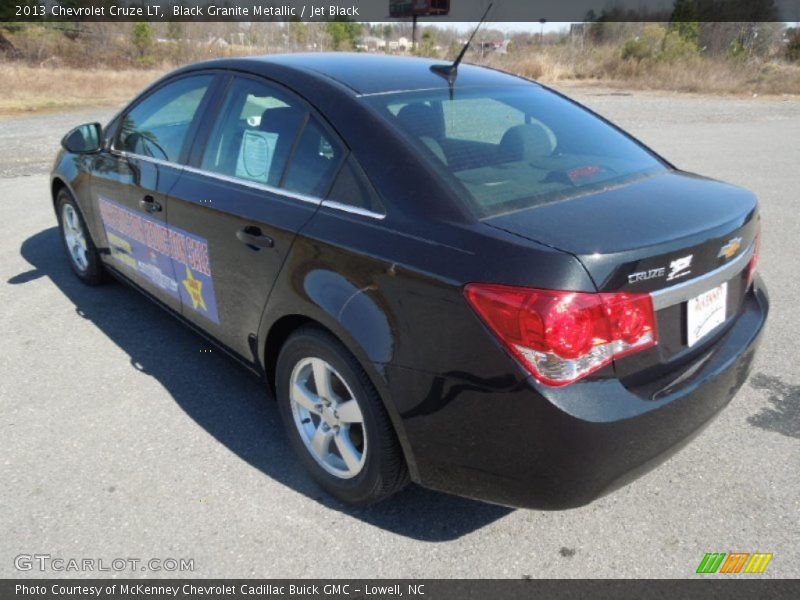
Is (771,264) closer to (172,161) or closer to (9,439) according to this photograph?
(172,161)

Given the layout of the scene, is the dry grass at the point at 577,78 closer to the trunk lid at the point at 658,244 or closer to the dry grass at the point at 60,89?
the dry grass at the point at 60,89

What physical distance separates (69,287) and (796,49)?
126ft

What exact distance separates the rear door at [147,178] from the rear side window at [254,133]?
0.26 m

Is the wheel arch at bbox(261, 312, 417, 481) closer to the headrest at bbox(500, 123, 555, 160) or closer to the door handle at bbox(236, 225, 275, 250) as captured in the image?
the door handle at bbox(236, 225, 275, 250)

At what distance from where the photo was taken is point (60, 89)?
77.8ft

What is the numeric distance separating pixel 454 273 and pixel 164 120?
2.46 metres

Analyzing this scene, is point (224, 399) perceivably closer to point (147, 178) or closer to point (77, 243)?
point (147, 178)

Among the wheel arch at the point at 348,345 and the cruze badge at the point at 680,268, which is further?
the wheel arch at the point at 348,345

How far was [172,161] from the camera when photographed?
131 inches

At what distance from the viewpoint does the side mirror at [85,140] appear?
408cm

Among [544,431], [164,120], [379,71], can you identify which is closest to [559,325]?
[544,431]

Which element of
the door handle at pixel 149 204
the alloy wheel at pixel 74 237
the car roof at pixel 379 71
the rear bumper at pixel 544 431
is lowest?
the alloy wheel at pixel 74 237

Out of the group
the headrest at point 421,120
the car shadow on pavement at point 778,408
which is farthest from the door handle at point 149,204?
the car shadow on pavement at point 778,408
